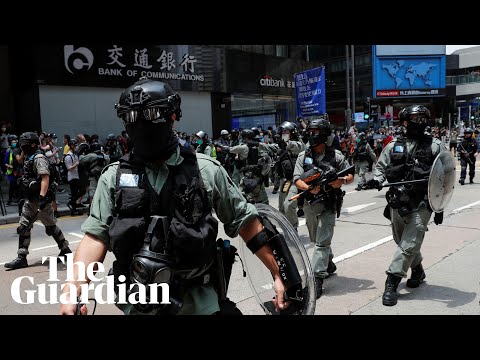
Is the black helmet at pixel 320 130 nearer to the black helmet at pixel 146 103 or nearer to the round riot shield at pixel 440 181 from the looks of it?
the round riot shield at pixel 440 181

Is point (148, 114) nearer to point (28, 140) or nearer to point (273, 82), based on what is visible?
point (28, 140)

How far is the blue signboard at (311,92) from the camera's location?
54.6 feet

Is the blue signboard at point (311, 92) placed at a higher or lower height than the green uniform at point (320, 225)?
higher

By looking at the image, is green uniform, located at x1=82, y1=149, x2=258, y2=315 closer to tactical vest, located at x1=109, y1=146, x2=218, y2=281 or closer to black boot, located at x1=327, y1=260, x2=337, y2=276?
tactical vest, located at x1=109, y1=146, x2=218, y2=281

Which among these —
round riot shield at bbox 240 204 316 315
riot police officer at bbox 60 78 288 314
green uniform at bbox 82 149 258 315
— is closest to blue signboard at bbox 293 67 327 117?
round riot shield at bbox 240 204 316 315

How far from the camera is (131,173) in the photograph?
6.51 feet

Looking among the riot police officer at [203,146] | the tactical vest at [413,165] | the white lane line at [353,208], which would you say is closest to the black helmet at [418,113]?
the tactical vest at [413,165]

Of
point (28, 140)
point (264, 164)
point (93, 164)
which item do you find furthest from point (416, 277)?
point (93, 164)

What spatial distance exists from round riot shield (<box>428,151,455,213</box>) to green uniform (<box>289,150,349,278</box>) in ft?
2.87

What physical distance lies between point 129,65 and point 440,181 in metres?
15.1

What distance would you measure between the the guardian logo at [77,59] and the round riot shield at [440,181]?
14171 mm
